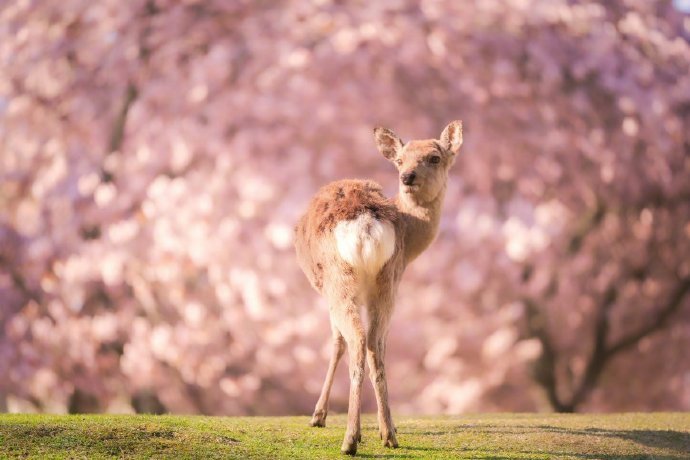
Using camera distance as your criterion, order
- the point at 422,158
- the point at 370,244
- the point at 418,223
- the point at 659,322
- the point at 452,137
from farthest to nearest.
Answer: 1. the point at 659,322
2. the point at 452,137
3. the point at 418,223
4. the point at 422,158
5. the point at 370,244

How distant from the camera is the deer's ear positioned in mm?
6574

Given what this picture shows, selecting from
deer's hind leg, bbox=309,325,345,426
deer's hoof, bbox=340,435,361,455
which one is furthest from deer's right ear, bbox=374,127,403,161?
deer's hoof, bbox=340,435,361,455

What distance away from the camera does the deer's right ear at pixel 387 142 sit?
255 inches

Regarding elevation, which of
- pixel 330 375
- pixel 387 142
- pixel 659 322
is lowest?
pixel 330 375

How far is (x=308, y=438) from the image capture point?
6141mm

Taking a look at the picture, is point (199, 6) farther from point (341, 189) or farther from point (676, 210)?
point (676, 210)

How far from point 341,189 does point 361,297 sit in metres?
0.84

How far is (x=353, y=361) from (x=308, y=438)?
33.9 inches

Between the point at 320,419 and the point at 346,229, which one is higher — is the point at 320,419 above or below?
below

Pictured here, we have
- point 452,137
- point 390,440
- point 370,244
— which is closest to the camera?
point 370,244

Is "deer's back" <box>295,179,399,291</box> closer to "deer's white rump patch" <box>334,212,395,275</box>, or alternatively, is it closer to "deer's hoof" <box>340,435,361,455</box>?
"deer's white rump patch" <box>334,212,395,275</box>

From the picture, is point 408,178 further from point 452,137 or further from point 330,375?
point 330,375

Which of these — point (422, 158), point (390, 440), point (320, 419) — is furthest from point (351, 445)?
point (422, 158)

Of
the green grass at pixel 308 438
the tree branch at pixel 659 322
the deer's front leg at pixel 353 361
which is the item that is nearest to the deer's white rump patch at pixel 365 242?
the deer's front leg at pixel 353 361
